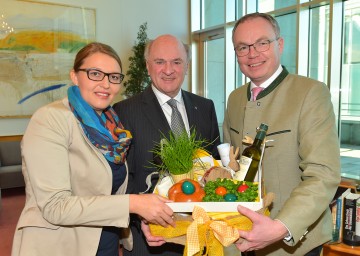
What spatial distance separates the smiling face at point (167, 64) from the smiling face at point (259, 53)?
0.59 metres

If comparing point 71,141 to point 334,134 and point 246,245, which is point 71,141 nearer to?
point 246,245

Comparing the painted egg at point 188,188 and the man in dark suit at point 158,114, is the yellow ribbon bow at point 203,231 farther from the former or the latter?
the man in dark suit at point 158,114

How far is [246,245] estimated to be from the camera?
4.15 feet

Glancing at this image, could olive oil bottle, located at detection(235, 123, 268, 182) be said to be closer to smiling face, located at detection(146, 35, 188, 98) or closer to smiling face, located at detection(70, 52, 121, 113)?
smiling face, located at detection(70, 52, 121, 113)

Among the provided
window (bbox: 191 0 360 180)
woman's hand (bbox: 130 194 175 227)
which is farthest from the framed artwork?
woman's hand (bbox: 130 194 175 227)

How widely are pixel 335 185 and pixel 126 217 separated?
812mm

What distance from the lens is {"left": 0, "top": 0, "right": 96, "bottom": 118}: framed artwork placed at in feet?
21.3

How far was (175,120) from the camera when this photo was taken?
211 cm

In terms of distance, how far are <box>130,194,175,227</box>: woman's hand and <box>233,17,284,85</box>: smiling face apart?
764mm

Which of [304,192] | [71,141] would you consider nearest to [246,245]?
[304,192]

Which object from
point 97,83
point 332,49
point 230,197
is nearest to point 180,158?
point 230,197

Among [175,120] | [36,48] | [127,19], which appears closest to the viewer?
[175,120]

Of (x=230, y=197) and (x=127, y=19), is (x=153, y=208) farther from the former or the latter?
(x=127, y=19)

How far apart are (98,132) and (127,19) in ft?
20.8
